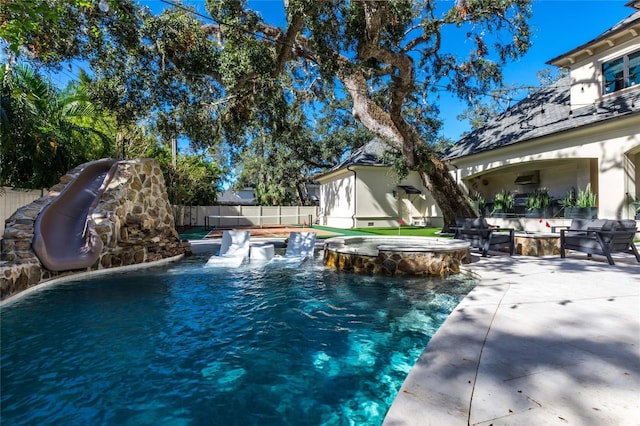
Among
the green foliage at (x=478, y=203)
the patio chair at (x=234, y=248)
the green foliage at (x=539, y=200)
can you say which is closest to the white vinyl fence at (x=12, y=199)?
the patio chair at (x=234, y=248)

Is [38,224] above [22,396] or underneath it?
above

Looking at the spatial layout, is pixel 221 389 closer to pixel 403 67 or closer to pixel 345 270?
pixel 345 270

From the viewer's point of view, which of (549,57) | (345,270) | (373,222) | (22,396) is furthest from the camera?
(373,222)

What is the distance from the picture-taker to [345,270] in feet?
25.9

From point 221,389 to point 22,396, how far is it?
5.31 ft

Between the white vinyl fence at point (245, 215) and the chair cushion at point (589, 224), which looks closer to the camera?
the chair cushion at point (589, 224)

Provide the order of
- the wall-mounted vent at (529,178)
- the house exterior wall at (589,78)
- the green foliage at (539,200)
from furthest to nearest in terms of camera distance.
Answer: the wall-mounted vent at (529,178) → the green foliage at (539,200) → the house exterior wall at (589,78)

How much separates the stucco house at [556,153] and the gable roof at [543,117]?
0.06 metres

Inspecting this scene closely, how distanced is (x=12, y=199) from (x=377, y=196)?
1652cm

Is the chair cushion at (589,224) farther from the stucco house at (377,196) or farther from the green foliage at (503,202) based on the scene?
the stucco house at (377,196)

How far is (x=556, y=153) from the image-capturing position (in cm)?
1341

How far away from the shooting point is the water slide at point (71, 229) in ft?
22.4

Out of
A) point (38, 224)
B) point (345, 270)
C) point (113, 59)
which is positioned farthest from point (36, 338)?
point (113, 59)

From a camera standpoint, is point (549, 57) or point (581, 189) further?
point (549, 57)
